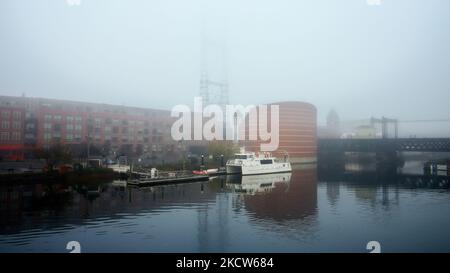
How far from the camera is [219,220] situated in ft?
62.9

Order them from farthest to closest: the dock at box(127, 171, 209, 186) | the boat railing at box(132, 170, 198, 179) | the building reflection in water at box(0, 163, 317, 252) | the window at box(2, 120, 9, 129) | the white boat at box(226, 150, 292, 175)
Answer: the window at box(2, 120, 9, 129)
the white boat at box(226, 150, 292, 175)
the boat railing at box(132, 170, 198, 179)
the dock at box(127, 171, 209, 186)
the building reflection in water at box(0, 163, 317, 252)

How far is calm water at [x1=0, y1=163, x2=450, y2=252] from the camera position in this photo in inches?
574

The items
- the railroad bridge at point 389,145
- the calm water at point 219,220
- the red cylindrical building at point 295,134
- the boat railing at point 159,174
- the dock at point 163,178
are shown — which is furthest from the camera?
the red cylindrical building at point 295,134

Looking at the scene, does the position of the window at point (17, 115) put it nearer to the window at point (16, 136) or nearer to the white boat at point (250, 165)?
the window at point (16, 136)

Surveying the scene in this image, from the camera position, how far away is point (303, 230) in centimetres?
1686

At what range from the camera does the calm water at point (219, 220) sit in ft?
47.8

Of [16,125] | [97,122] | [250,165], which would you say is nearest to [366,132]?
[250,165]

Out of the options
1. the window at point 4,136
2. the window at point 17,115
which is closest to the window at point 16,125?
the window at point 17,115

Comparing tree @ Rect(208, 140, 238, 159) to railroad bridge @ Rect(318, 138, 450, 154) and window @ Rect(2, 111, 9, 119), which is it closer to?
railroad bridge @ Rect(318, 138, 450, 154)

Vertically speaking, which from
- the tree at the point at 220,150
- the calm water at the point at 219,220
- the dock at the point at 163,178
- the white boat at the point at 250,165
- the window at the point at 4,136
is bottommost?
the calm water at the point at 219,220

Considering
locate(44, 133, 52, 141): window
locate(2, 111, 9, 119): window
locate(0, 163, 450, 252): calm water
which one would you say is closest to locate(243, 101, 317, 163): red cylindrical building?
locate(44, 133, 52, 141): window

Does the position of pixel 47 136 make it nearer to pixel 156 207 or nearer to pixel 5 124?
pixel 5 124
